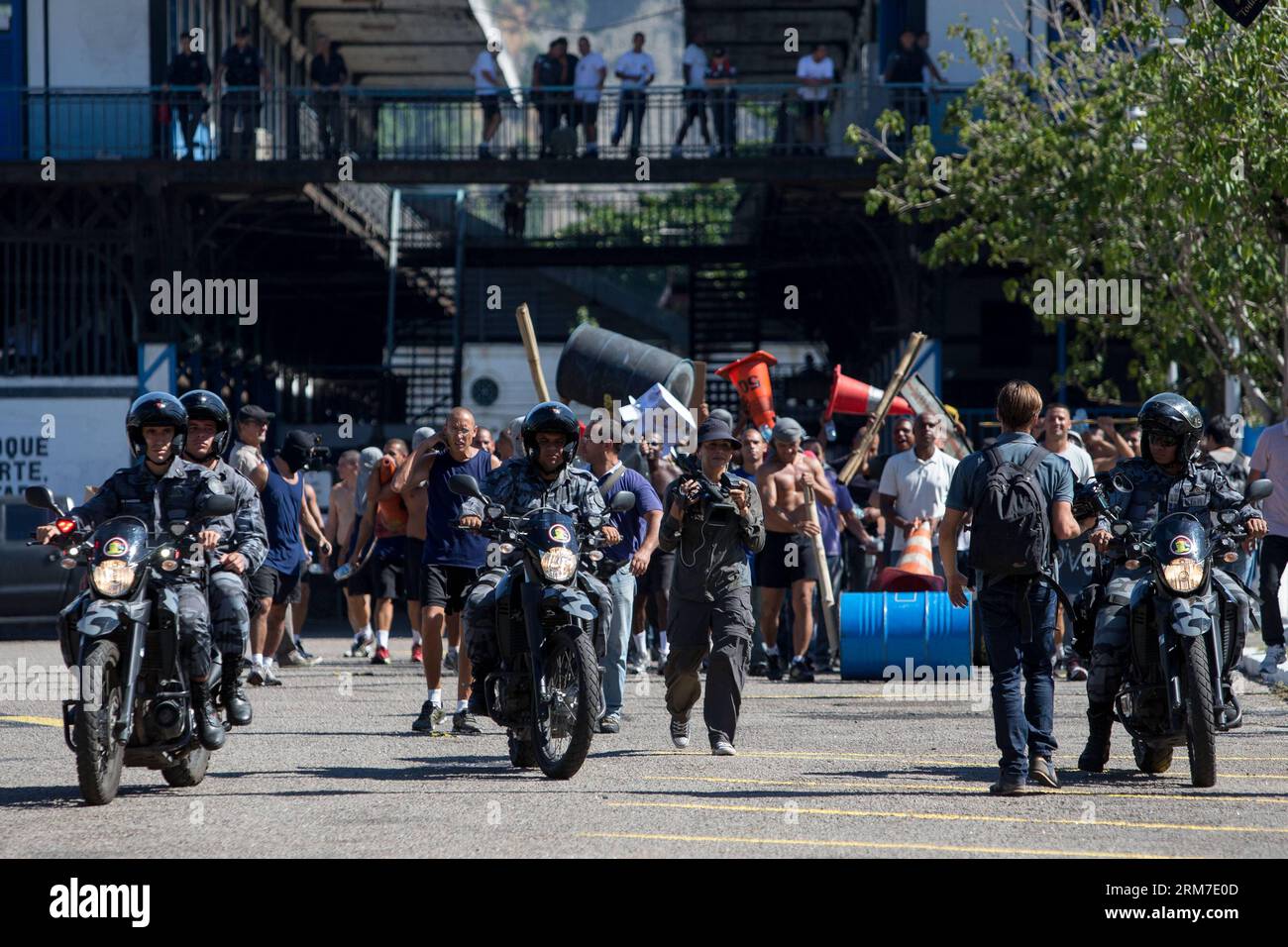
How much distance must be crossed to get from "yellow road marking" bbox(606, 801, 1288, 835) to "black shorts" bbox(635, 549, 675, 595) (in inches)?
256

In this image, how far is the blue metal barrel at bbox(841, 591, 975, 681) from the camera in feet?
46.4

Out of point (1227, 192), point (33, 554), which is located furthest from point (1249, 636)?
point (33, 554)

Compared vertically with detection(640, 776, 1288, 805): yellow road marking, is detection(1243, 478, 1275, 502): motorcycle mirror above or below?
above

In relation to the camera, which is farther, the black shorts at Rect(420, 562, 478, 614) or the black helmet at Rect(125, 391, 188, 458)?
the black shorts at Rect(420, 562, 478, 614)

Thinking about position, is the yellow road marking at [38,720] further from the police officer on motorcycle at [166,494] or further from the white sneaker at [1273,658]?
the white sneaker at [1273,658]

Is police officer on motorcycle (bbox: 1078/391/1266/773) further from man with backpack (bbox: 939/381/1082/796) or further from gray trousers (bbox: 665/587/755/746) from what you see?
gray trousers (bbox: 665/587/755/746)

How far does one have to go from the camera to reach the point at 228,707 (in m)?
8.83

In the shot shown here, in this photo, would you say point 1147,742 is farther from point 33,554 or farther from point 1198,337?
point 33,554

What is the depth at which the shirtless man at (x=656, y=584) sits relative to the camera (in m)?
15.0

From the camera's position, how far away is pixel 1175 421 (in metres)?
9.06

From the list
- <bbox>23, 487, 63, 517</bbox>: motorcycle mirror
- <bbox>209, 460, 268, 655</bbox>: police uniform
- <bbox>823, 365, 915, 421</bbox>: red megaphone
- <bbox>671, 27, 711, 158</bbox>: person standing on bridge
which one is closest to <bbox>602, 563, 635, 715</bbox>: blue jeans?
<bbox>209, 460, 268, 655</bbox>: police uniform

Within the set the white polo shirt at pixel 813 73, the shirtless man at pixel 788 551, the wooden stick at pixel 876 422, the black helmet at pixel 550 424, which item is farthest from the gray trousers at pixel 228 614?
the white polo shirt at pixel 813 73

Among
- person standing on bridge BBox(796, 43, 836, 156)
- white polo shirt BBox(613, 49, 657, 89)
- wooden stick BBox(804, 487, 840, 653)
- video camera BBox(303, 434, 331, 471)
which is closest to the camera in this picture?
wooden stick BBox(804, 487, 840, 653)

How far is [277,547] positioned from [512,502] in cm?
539
